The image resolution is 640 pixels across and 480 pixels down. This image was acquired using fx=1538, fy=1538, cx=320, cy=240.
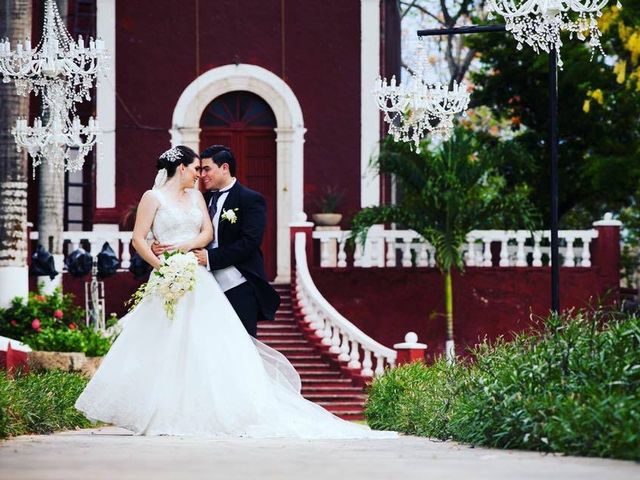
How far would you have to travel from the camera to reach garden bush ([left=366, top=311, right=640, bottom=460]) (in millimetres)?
8055

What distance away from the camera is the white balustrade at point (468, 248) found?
23.8 m

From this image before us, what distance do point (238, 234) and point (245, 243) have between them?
16cm

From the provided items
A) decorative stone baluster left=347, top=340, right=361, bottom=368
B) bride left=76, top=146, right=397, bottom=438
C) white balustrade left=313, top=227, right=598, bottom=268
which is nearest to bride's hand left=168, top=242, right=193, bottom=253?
bride left=76, top=146, right=397, bottom=438

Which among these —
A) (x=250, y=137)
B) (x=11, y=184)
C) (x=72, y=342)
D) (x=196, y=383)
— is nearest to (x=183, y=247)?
(x=196, y=383)

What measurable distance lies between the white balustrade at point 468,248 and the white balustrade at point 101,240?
9.60 ft

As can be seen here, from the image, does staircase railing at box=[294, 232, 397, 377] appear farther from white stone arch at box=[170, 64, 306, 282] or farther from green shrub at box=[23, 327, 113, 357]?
green shrub at box=[23, 327, 113, 357]

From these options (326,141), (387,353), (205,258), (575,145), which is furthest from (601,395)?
(575,145)

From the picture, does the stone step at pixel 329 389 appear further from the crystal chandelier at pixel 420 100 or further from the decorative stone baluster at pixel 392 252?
the crystal chandelier at pixel 420 100

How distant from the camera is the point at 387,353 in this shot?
829 inches

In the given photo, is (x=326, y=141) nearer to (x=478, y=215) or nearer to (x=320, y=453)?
(x=478, y=215)

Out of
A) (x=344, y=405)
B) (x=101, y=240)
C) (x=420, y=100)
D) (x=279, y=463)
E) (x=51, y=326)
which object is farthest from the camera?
(x=101, y=240)

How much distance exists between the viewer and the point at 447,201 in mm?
22859

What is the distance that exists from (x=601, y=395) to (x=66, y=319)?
43.9 ft

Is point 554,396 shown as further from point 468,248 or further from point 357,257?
point 468,248
